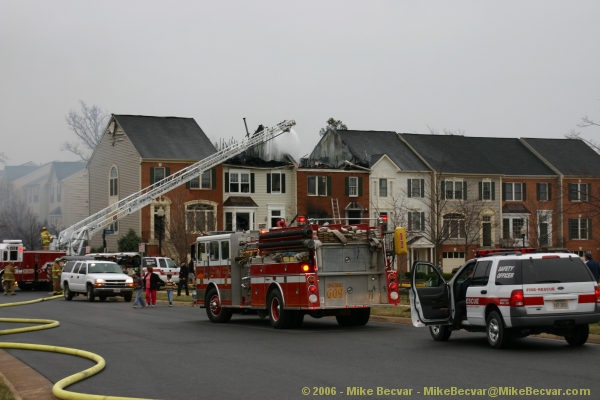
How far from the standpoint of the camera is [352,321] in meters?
21.6

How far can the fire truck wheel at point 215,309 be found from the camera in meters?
23.6

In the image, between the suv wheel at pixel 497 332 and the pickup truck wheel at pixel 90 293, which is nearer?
the suv wheel at pixel 497 332

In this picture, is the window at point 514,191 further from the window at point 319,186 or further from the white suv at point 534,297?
the white suv at point 534,297

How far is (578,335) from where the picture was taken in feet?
49.9

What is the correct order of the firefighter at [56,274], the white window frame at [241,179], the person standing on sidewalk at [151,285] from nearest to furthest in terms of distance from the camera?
the person standing on sidewalk at [151,285] < the firefighter at [56,274] < the white window frame at [241,179]

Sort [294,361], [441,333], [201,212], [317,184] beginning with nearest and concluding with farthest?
1. [294,361]
2. [441,333]
3. [201,212]
4. [317,184]

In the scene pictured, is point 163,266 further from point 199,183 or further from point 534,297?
point 534,297

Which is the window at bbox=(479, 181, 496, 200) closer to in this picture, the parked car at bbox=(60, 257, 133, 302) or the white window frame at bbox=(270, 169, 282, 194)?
the white window frame at bbox=(270, 169, 282, 194)

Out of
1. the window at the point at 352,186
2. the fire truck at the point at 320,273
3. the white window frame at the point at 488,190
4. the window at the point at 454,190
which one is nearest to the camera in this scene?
the fire truck at the point at 320,273

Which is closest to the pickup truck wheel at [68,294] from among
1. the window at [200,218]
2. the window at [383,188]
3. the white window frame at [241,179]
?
the window at [200,218]

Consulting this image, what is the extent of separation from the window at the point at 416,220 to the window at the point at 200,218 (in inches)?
549

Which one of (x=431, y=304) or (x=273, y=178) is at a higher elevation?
(x=273, y=178)

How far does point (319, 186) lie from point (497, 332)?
50523 millimetres

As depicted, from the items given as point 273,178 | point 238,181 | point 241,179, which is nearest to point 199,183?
point 238,181
